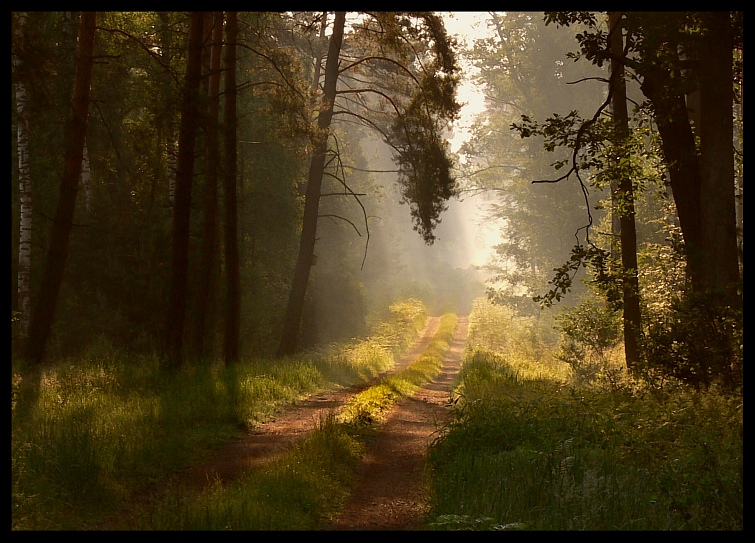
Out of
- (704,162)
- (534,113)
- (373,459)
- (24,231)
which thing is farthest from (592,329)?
(534,113)

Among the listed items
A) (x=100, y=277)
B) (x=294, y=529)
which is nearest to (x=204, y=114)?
(x=100, y=277)

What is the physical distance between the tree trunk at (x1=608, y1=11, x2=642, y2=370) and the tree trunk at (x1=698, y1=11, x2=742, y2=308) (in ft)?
5.36

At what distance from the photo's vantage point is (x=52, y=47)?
54.3 feet

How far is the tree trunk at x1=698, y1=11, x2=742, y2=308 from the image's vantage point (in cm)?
934

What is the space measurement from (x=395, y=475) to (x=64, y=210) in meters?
8.34

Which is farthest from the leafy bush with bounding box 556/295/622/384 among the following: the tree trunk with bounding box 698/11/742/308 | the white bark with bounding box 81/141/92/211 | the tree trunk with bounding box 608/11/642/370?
the white bark with bounding box 81/141/92/211

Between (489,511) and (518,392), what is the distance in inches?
268

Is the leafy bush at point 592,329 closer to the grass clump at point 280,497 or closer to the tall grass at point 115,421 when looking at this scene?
the tall grass at point 115,421

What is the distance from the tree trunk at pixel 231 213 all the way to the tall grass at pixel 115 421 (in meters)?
1.00

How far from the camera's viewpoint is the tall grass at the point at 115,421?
22.9 feet

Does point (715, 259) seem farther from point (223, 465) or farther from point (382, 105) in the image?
point (382, 105)

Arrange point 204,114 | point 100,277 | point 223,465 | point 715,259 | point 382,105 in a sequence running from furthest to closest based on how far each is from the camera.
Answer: point 382,105 → point 100,277 → point 204,114 → point 715,259 → point 223,465

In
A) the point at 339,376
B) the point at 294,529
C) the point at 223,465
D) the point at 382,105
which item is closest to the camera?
the point at 294,529

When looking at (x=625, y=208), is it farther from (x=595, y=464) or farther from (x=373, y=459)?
(x=373, y=459)
